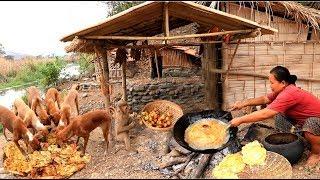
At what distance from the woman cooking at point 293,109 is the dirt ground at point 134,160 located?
48 cm

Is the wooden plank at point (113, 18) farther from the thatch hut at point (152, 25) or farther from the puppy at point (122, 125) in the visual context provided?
the puppy at point (122, 125)

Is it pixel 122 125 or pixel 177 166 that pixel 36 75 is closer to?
pixel 122 125

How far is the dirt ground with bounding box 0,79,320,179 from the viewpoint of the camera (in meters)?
6.29

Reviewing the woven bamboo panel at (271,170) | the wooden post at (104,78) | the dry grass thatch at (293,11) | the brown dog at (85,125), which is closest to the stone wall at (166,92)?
the dry grass thatch at (293,11)

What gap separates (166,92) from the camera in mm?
13438

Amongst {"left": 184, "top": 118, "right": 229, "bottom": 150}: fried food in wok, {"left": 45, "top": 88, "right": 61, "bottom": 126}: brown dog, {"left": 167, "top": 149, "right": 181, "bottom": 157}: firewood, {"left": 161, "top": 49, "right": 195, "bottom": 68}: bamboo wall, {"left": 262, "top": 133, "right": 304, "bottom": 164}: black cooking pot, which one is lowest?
{"left": 167, "top": 149, "right": 181, "bottom": 157}: firewood

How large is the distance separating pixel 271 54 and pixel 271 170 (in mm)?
4437

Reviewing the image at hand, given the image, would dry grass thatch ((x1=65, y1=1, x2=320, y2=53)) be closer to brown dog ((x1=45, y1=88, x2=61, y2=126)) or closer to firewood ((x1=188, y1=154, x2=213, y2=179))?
brown dog ((x1=45, y1=88, x2=61, y2=126))

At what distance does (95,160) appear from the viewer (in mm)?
7043

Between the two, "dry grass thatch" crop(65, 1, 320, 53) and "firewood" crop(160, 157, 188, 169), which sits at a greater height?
"dry grass thatch" crop(65, 1, 320, 53)

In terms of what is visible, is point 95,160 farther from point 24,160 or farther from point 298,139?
point 298,139

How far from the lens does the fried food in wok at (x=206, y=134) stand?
646cm

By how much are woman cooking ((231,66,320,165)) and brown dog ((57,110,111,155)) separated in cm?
241

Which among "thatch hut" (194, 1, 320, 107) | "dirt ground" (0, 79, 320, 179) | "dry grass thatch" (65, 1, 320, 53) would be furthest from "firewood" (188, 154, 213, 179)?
"thatch hut" (194, 1, 320, 107)
